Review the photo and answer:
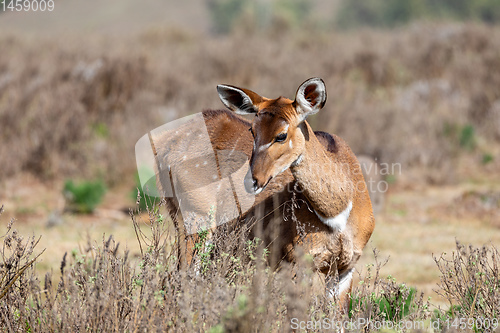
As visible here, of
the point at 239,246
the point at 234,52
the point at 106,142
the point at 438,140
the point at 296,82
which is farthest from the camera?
the point at 234,52

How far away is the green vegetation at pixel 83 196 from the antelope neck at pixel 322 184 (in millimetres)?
6402

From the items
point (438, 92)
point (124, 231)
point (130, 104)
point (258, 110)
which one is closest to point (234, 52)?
point (130, 104)

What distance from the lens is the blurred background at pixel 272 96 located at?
909cm

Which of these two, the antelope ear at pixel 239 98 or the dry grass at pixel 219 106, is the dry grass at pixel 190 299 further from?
the antelope ear at pixel 239 98

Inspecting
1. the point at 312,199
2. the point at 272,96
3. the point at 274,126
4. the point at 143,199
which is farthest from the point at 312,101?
the point at 272,96

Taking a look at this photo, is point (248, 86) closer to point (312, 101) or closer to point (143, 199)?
point (143, 199)

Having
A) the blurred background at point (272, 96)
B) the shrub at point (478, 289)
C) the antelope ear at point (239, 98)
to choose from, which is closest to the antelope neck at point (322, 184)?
the antelope ear at point (239, 98)

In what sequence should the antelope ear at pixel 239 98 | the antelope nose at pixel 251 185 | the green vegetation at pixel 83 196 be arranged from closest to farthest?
the antelope nose at pixel 251 185, the antelope ear at pixel 239 98, the green vegetation at pixel 83 196

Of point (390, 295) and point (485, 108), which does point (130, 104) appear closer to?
point (485, 108)

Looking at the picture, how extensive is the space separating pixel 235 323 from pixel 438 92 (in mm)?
13697

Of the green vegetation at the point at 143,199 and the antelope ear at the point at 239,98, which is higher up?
the antelope ear at the point at 239,98

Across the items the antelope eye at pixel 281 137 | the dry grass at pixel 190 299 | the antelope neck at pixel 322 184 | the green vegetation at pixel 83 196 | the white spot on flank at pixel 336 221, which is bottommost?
the green vegetation at pixel 83 196

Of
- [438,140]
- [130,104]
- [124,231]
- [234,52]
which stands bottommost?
[124,231]

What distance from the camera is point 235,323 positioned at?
264 cm
